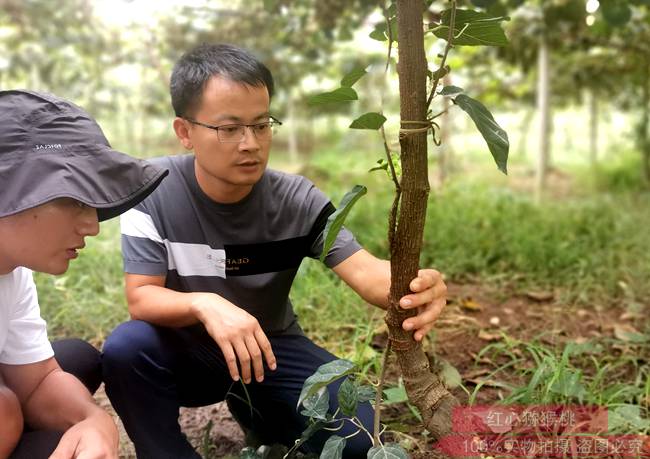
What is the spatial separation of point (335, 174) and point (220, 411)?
4.39 m

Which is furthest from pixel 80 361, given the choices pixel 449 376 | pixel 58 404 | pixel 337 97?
pixel 449 376

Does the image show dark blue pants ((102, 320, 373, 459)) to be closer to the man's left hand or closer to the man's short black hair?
the man's left hand

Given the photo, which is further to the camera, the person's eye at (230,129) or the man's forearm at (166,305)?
the person's eye at (230,129)

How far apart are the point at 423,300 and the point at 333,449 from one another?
37 cm

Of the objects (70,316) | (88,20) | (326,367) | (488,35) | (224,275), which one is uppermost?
(88,20)

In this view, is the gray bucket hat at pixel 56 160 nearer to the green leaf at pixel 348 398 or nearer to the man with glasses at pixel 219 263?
the man with glasses at pixel 219 263

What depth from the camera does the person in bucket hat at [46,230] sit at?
1075 mm

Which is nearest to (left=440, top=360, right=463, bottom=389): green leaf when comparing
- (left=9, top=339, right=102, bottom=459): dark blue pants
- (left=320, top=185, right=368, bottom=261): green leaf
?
(left=320, top=185, right=368, bottom=261): green leaf

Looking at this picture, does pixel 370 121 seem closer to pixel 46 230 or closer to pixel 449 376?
pixel 46 230

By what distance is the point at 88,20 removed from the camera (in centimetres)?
446

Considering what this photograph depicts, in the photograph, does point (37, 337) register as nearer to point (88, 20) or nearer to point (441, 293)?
point (441, 293)

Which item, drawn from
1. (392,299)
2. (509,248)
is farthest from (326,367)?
(509,248)

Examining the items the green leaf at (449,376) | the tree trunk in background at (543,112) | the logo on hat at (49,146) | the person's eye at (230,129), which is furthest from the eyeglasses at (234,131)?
the tree trunk in background at (543,112)

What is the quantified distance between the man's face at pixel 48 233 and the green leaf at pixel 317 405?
595 mm
